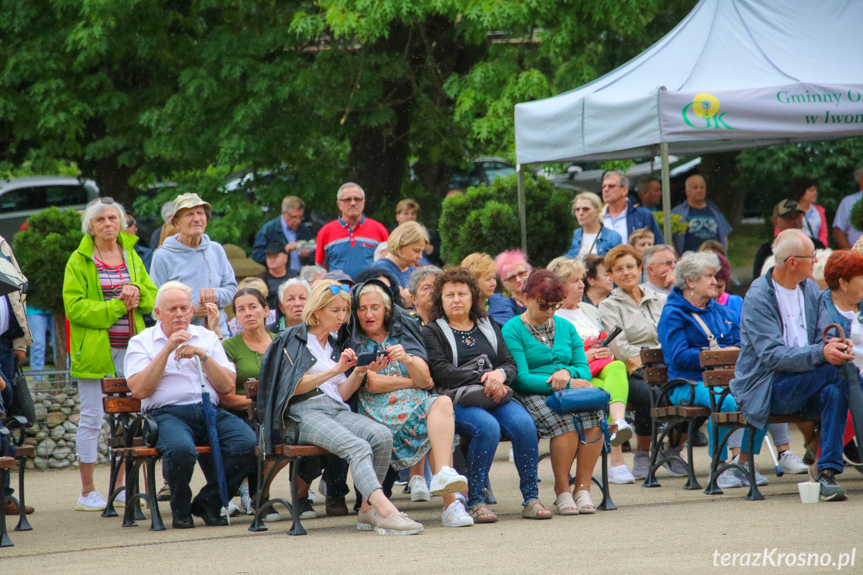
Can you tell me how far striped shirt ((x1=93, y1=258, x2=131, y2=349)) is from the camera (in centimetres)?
856

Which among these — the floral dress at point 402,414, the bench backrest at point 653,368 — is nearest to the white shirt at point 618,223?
the bench backrest at point 653,368

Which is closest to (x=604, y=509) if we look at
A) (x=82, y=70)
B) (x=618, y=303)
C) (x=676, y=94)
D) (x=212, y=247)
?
(x=618, y=303)

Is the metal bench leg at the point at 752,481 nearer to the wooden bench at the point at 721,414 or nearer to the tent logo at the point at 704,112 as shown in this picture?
the wooden bench at the point at 721,414

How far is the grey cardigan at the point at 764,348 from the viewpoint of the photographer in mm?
7531

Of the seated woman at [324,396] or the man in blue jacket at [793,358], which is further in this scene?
the man in blue jacket at [793,358]

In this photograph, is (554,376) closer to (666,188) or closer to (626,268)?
(626,268)

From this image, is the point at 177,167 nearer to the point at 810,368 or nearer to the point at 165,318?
the point at 165,318

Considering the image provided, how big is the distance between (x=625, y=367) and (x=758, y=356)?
66.2 inches

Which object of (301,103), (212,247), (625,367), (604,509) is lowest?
(604,509)

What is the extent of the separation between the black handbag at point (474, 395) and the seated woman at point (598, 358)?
1.52 metres

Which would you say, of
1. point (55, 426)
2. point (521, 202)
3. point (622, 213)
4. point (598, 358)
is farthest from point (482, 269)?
point (55, 426)

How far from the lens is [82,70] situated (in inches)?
676

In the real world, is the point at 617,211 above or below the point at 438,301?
above

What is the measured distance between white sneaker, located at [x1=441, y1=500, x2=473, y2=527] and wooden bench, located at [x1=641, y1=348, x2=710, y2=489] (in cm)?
204
